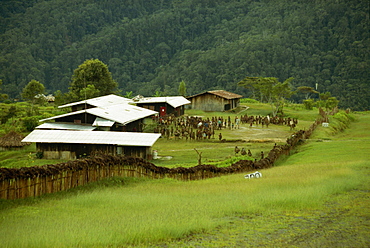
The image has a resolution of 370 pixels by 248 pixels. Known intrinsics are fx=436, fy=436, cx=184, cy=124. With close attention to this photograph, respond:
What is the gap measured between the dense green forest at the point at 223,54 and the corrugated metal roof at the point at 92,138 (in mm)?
83936

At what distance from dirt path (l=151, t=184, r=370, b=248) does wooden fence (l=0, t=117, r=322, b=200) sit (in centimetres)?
605

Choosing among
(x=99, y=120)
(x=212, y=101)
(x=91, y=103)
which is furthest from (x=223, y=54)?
(x=99, y=120)

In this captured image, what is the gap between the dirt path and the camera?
9844 millimetres

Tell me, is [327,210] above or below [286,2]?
below

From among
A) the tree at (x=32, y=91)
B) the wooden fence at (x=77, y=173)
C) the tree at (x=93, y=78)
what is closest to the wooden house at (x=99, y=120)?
the wooden fence at (x=77, y=173)

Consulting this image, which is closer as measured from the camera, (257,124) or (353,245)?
(353,245)

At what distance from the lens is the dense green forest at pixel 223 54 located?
12638 cm

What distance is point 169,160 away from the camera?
3241 centimetres

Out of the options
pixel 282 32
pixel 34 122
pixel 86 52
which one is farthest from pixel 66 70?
pixel 34 122

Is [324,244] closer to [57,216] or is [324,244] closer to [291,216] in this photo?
[291,216]

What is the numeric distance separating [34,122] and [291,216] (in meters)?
42.2

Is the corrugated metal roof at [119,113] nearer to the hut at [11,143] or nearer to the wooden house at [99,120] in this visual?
the wooden house at [99,120]

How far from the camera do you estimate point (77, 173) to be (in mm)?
15867

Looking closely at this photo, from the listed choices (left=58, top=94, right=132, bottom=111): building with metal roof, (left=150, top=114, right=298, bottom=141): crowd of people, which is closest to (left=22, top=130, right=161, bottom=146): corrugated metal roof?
(left=150, top=114, right=298, bottom=141): crowd of people
